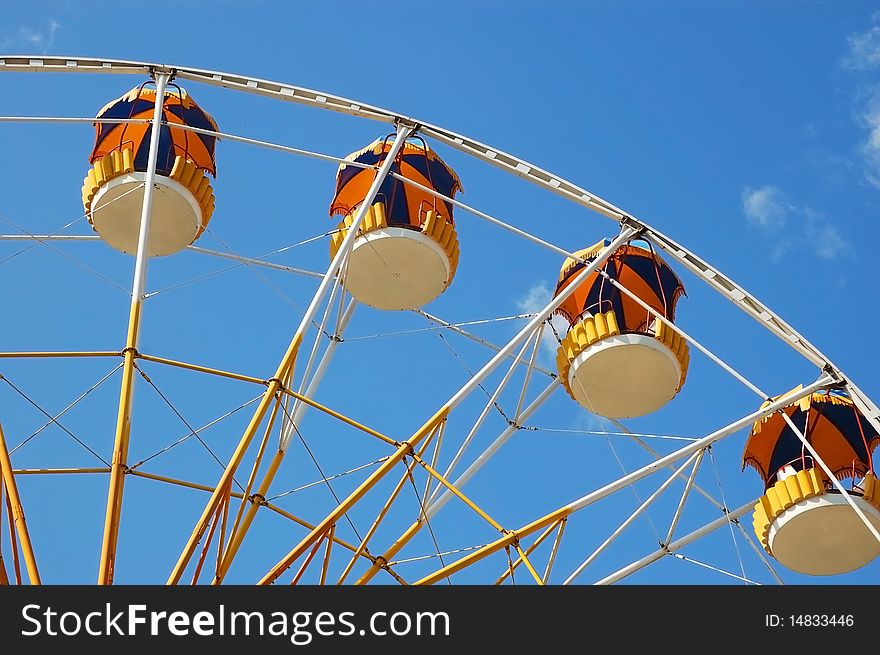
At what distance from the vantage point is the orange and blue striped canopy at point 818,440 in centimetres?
2620

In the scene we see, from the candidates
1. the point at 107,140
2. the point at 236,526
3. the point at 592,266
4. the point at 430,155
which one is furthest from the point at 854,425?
the point at 107,140

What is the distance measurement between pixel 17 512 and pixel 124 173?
9085 mm

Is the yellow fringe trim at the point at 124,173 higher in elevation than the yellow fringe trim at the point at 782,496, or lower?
higher

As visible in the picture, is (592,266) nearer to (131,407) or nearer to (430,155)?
(430,155)

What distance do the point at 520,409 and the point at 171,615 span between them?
13513 millimetres

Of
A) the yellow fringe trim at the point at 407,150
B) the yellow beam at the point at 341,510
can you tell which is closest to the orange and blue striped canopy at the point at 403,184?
the yellow fringe trim at the point at 407,150

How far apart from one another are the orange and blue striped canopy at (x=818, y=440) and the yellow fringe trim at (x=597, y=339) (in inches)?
76.5

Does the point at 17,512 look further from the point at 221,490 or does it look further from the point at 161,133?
the point at 161,133

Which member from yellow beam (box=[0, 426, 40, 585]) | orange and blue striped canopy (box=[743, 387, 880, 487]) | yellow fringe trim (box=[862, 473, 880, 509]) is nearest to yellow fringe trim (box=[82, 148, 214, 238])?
yellow beam (box=[0, 426, 40, 585])

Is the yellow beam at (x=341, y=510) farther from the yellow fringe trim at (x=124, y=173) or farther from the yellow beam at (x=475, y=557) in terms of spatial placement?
the yellow fringe trim at (x=124, y=173)

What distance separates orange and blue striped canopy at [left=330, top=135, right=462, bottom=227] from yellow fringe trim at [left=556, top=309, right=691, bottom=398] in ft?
10.8

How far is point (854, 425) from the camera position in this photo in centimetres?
2662

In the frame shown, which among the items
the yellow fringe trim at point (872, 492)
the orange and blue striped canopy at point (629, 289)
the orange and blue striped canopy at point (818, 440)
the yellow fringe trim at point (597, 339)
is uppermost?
the orange and blue striped canopy at point (629, 289)

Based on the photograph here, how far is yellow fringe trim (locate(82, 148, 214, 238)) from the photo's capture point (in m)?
26.0
